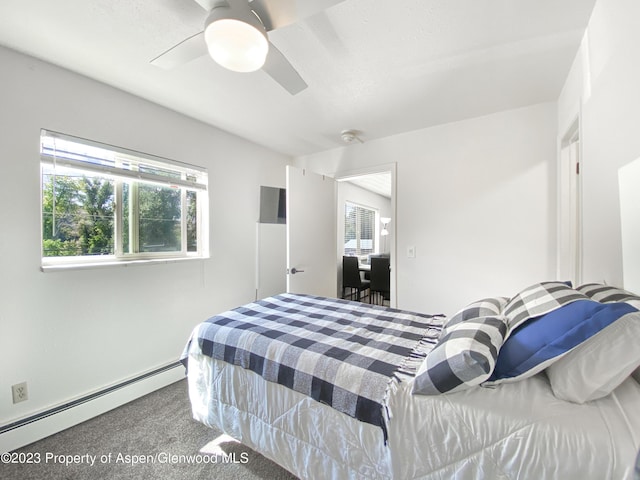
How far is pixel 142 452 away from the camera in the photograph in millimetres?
1487

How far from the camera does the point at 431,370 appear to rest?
91cm

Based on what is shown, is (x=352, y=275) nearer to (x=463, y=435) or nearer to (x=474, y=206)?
(x=474, y=206)

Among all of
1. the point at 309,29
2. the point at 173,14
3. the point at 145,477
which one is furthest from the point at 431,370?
the point at 173,14

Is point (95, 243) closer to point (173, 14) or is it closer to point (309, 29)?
point (173, 14)

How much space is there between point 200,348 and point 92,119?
180 cm

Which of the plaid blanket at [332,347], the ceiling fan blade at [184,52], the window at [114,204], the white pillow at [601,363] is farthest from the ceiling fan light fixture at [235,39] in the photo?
the white pillow at [601,363]

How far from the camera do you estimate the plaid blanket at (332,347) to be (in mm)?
1011

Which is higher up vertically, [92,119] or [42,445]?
[92,119]

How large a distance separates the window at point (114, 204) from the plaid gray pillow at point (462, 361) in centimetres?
229

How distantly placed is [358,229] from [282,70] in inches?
192

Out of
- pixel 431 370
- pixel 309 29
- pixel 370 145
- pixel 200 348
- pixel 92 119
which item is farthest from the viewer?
pixel 370 145

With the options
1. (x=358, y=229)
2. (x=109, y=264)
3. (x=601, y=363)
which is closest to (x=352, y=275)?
(x=358, y=229)

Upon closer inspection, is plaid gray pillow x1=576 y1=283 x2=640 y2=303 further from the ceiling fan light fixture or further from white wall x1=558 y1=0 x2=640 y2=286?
the ceiling fan light fixture

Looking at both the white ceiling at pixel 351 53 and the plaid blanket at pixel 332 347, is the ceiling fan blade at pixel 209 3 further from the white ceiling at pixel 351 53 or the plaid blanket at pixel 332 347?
the plaid blanket at pixel 332 347
